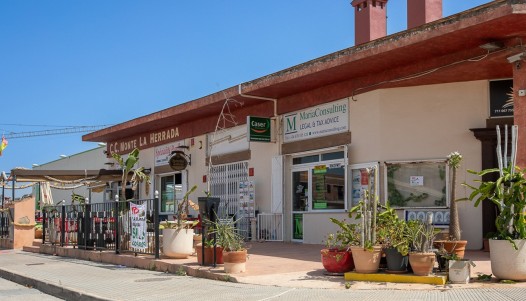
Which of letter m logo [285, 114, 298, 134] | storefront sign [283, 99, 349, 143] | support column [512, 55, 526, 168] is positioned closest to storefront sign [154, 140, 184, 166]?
letter m logo [285, 114, 298, 134]

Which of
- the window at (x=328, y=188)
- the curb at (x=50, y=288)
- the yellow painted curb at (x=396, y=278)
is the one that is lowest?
the curb at (x=50, y=288)

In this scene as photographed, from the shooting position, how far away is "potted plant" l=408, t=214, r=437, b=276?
29.1ft

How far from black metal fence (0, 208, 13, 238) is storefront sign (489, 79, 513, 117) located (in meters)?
15.6

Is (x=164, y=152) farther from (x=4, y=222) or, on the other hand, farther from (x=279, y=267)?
(x=279, y=267)

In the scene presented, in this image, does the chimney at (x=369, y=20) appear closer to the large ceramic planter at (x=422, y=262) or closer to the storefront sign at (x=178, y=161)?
the storefront sign at (x=178, y=161)

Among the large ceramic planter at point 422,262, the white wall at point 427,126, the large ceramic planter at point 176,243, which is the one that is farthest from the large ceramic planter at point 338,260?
the white wall at point 427,126

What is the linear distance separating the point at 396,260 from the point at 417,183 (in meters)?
5.12

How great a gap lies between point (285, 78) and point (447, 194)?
16.2 ft

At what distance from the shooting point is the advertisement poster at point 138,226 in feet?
42.8

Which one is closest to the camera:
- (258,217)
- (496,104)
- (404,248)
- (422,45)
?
(404,248)

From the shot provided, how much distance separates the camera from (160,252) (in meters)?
13.5

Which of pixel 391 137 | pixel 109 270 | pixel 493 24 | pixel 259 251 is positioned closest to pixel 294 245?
pixel 259 251

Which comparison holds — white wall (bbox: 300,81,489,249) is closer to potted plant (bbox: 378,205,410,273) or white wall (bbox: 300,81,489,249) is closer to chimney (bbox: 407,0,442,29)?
potted plant (bbox: 378,205,410,273)

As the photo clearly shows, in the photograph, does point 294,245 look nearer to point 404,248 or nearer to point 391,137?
point 391,137
